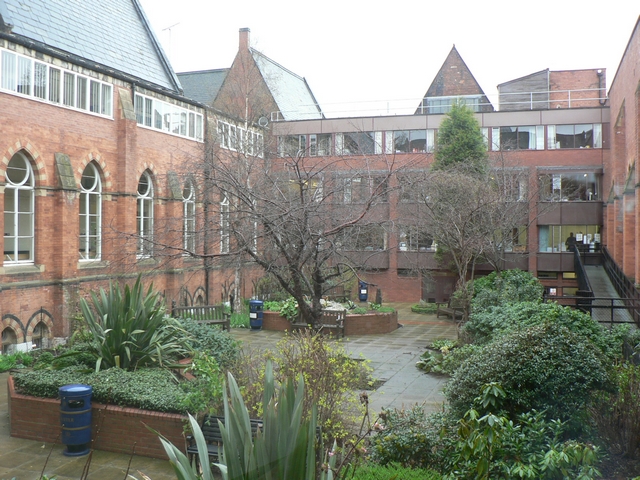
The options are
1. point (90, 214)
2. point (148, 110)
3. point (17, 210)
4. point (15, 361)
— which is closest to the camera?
point (15, 361)

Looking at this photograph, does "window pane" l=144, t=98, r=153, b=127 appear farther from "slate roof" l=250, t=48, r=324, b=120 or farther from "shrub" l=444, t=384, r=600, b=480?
"shrub" l=444, t=384, r=600, b=480

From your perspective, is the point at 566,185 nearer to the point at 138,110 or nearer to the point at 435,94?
the point at 435,94

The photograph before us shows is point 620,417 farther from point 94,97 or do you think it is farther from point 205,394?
point 94,97

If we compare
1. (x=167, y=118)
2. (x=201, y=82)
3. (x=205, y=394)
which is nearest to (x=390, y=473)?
(x=205, y=394)

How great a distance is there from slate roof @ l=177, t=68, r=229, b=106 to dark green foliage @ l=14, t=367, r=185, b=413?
30.7 meters

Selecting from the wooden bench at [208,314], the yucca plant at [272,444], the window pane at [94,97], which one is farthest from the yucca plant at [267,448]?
the window pane at [94,97]

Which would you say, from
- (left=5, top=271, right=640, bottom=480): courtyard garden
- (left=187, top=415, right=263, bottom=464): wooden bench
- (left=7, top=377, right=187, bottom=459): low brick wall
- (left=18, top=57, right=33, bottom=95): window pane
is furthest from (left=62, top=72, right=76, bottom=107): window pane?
(left=187, top=415, right=263, bottom=464): wooden bench

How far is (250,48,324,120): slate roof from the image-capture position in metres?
38.8

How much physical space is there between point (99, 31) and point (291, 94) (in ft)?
66.0

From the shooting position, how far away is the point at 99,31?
2403 cm

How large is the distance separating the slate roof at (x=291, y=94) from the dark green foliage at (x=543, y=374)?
31102 millimetres

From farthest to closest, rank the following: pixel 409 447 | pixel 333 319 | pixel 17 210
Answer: pixel 333 319 → pixel 17 210 → pixel 409 447

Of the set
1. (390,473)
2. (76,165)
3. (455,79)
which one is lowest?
(390,473)

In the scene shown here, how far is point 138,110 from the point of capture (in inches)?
953
